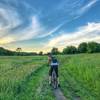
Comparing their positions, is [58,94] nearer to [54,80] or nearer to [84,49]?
[54,80]

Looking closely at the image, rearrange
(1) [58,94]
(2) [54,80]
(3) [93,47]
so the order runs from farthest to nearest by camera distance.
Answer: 1. (3) [93,47]
2. (2) [54,80]
3. (1) [58,94]

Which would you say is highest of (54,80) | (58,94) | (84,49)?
(84,49)

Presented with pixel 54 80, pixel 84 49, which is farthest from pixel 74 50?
pixel 54 80

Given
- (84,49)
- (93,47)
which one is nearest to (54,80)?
(93,47)

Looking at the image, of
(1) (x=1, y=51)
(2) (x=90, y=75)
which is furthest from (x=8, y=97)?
(1) (x=1, y=51)

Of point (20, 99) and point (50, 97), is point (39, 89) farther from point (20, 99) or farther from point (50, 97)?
point (20, 99)

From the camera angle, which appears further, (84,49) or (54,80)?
(84,49)

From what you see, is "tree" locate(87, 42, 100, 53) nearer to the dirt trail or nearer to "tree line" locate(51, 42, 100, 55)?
"tree line" locate(51, 42, 100, 55)

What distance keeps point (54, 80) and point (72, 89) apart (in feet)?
5.42

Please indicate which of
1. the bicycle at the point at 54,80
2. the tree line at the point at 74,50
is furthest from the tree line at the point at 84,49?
the bicycle at the point at 54,80

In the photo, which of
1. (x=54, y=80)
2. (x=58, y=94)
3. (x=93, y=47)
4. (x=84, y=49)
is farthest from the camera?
(x=84, y=49)

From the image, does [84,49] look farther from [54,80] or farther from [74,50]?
[54,80]

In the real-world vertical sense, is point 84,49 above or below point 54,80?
above

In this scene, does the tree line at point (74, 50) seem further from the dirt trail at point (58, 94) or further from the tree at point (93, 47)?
the dirt trail at point (58, 94)
